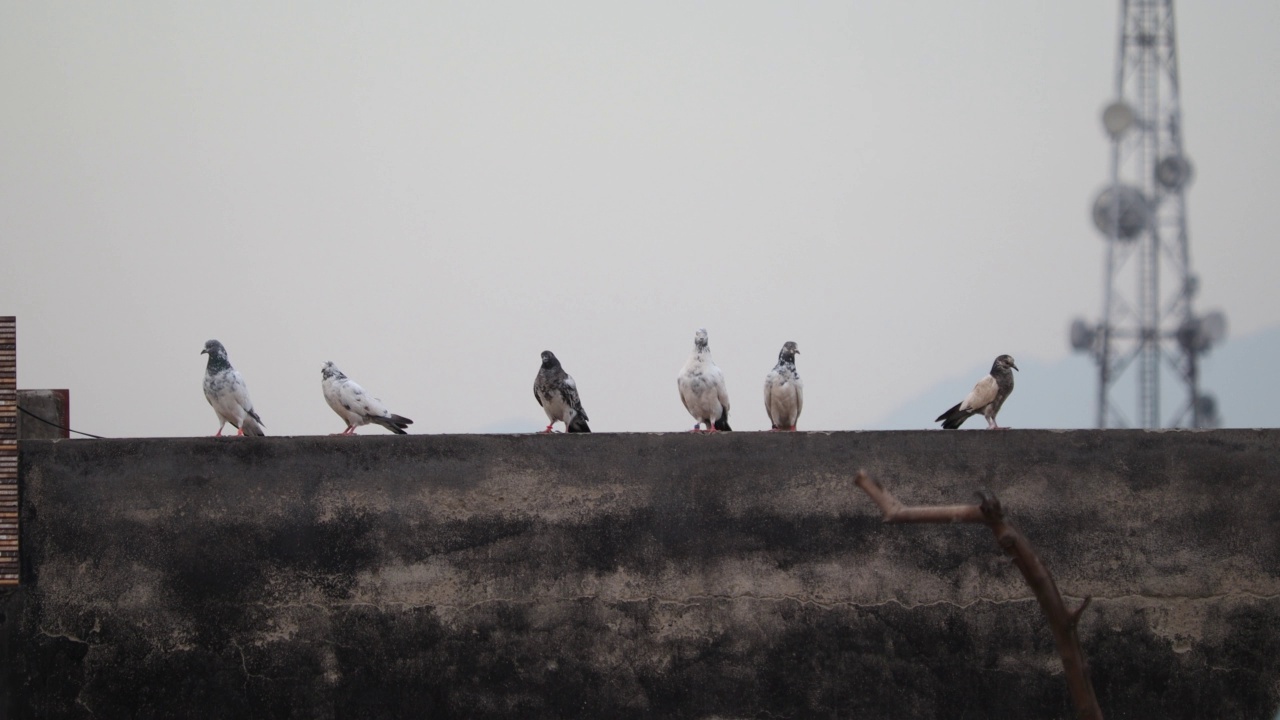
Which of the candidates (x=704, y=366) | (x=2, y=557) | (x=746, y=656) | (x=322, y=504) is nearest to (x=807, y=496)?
(x=746, y=656)

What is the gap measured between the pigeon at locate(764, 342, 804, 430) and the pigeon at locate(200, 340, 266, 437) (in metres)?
2.65

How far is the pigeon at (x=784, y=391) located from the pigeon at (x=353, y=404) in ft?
6.26

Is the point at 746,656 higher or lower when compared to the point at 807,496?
lower

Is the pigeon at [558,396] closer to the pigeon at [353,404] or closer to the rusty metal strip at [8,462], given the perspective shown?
the pigeon at [353,404]

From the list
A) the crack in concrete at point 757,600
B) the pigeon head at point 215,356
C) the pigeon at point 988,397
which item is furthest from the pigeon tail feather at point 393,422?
the pigeon at point 988,397

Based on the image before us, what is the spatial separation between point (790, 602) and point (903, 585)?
0.49 m

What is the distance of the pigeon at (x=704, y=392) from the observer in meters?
6.55

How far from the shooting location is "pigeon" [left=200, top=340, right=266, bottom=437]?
22.1 feet

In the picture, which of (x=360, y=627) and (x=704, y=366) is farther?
(x=704, y=366)

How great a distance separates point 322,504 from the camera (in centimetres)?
562

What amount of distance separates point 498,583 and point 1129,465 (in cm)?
277

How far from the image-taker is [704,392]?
258 inches

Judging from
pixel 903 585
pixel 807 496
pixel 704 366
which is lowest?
pixel 903 585

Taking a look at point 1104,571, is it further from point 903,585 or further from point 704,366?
point 704,366
